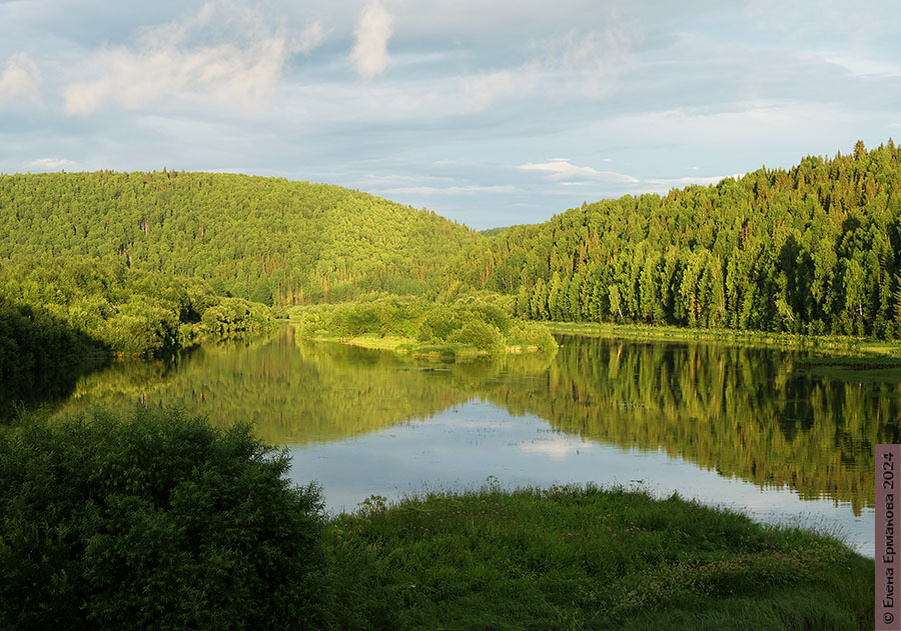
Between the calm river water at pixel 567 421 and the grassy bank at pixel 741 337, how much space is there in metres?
7.51

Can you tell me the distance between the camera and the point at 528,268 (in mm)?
141750

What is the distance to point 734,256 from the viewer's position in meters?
89.2

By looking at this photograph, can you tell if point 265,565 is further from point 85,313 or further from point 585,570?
point 85,313

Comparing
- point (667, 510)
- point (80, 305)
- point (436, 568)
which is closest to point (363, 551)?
point (436, 568)

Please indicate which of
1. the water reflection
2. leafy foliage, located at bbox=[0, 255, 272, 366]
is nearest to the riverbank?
the water reflection

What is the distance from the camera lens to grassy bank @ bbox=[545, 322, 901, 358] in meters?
58.3

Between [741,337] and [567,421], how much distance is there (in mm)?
51615

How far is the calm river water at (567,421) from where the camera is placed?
2023 cm

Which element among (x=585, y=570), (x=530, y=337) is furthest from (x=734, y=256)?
(x=585, y=570)

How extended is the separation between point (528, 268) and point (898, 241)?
74.6 meters

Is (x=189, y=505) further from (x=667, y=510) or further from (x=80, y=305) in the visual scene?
(x=80, y=305)

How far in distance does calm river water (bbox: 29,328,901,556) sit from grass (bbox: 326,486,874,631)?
274 cm

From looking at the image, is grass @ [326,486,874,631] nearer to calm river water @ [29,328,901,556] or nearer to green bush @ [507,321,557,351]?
calm river water @ [29,328,901,556]

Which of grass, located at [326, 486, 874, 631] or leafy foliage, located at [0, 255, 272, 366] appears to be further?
leafy foliage, located at [0, 255, 272, 366]
